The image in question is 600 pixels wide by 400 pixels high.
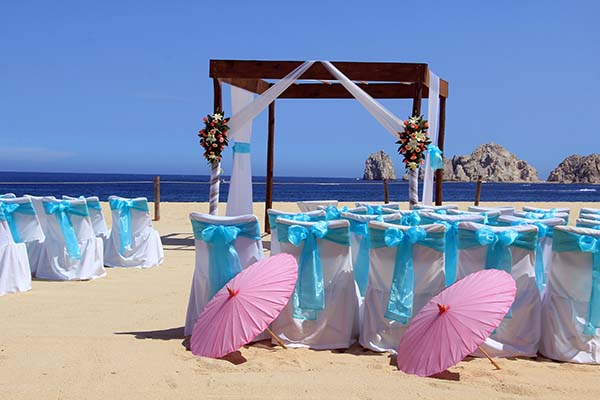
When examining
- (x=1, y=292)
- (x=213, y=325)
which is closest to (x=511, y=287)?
(x=213, y=325)

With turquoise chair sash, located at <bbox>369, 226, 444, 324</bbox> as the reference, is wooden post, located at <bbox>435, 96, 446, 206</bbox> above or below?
above

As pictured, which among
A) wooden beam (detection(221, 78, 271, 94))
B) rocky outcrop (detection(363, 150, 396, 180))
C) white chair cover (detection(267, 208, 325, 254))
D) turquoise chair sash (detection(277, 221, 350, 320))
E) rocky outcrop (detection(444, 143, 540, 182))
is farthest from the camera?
rocky outcrop (detection(444, 143, 540, 182))

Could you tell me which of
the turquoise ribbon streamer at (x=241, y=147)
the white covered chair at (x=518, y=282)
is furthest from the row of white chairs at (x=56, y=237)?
the white covered chair at (x=518, y=282)

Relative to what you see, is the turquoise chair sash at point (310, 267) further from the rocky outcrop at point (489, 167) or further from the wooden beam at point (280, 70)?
the rocky outcrop at point (489, 167)

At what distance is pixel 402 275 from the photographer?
14.4 feet

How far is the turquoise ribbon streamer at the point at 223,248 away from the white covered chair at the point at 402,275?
91 centimetres

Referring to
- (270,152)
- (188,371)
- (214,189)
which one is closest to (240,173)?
(214,189)

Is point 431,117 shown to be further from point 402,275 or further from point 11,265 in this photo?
point 11,265

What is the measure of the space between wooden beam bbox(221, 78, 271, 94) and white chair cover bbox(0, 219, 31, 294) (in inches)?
177

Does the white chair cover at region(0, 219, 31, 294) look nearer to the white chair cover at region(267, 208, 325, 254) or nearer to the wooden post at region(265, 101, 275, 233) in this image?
the white chair cover at region(267, 208, 325, 254)

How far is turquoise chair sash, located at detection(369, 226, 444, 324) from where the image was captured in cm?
433

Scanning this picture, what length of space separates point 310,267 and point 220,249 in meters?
0.65

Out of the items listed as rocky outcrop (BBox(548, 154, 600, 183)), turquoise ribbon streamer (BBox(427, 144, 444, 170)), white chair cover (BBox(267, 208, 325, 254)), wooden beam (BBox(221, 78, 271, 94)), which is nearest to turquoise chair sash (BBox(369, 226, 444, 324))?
white chair cover (BBox(267, 208, 325, 254))

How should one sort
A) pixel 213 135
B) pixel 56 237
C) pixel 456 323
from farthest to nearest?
pixel 213 135 < pixel 56 237 < pixel 456 323
